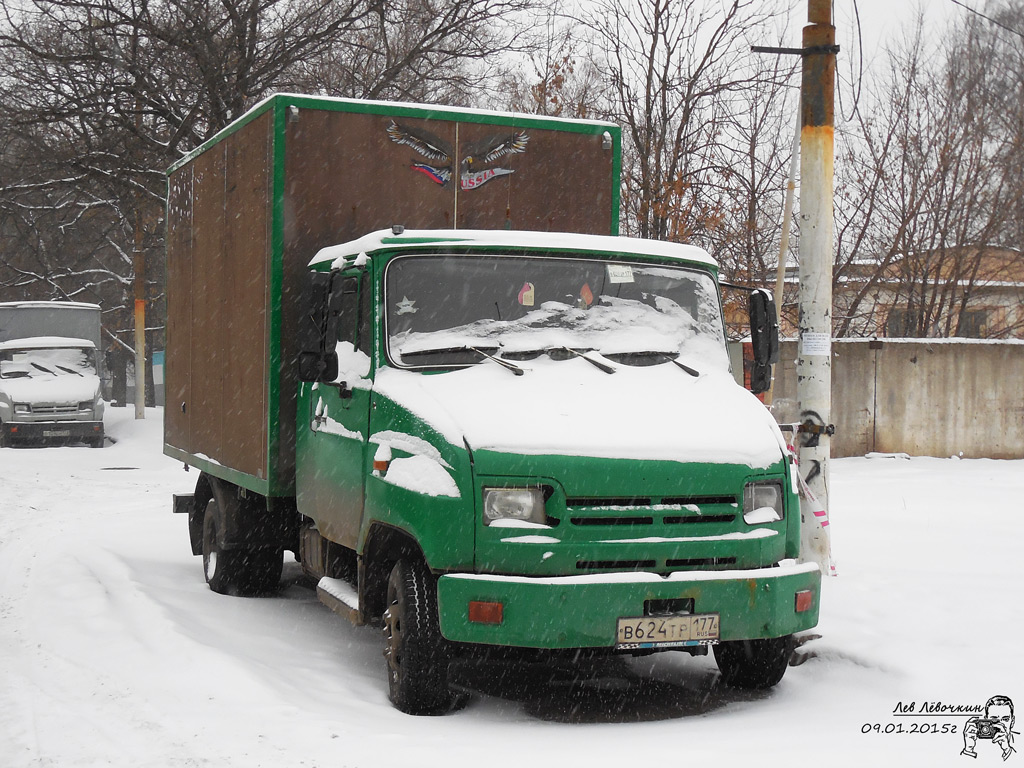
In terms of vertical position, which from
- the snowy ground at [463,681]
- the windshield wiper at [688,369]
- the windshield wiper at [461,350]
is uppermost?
the windshield wiper at [461,350]

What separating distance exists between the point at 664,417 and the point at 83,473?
16.2m

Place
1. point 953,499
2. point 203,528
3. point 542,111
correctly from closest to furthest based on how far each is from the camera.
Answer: point 203,528 < point 953,499 < point 542,111

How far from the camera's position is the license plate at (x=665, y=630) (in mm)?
5582

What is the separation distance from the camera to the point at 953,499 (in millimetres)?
13953

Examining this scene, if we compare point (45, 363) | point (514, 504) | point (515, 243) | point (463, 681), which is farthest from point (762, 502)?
point (45, 363)

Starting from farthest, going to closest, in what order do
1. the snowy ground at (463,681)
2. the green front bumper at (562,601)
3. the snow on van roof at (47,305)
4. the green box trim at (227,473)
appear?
1. the snow on van roof at (47,305)
2. the green box trim at (227,473)
3. the green front bumper at (562,601)
4. the snowy ground at (463,681)

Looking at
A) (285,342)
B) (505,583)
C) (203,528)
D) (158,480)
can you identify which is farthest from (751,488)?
(158,480)

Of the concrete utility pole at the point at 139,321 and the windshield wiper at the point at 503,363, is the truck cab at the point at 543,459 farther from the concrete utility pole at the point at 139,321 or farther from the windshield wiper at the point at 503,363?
the concrete utility pole at the point at 139,321

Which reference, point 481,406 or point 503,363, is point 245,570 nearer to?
point 503,363

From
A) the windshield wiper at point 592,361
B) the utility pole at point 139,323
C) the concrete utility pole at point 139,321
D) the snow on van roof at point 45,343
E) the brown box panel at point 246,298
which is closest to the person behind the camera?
the windshield wiper at point 592,361

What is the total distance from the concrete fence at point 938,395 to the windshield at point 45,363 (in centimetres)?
1561

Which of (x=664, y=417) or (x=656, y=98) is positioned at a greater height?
(x=656, y=98)

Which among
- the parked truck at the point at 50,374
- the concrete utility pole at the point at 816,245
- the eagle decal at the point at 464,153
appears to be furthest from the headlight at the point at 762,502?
the parked truck at the point at 50,374

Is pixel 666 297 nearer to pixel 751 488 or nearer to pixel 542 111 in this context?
pixel 751 488
